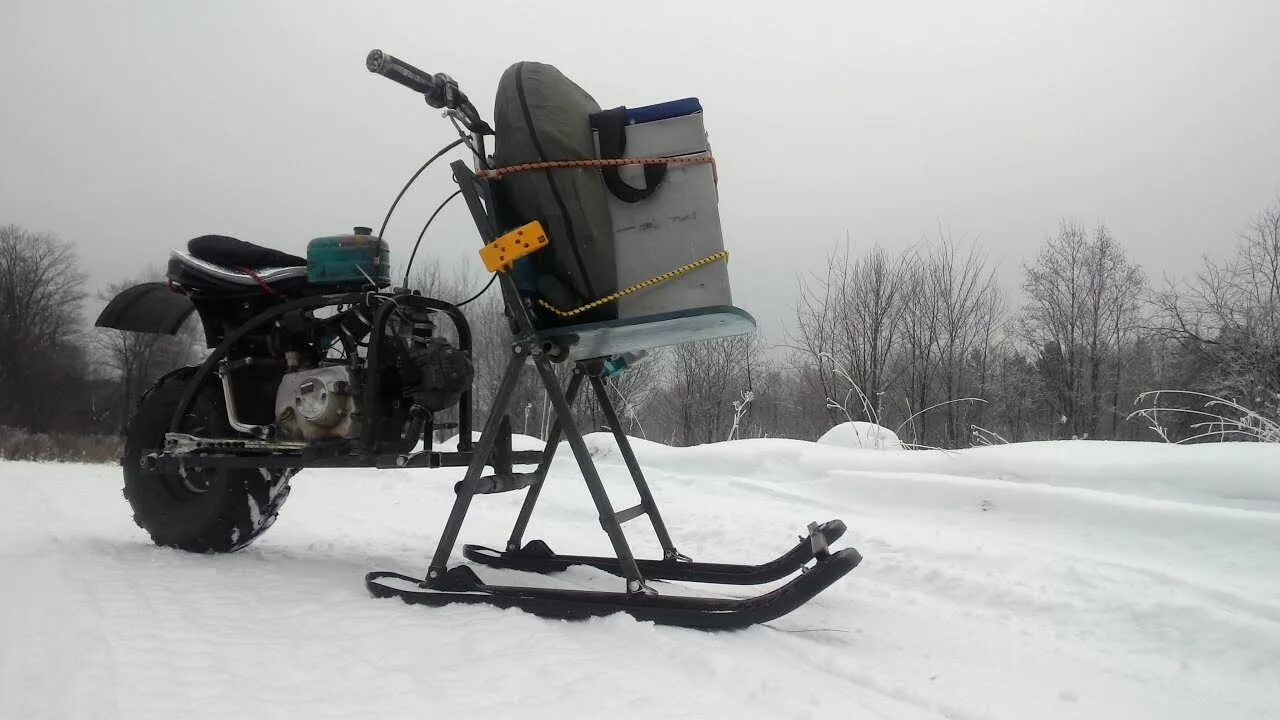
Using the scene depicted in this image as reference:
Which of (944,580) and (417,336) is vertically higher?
(417,336)

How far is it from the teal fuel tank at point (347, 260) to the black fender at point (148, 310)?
102cm

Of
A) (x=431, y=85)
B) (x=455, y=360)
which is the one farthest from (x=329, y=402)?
(x=431, y=85)

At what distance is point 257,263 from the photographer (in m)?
3.33

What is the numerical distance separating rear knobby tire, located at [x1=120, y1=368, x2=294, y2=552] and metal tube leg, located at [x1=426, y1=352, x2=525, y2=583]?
132 centimetres

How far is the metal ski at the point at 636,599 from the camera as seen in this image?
2043mm

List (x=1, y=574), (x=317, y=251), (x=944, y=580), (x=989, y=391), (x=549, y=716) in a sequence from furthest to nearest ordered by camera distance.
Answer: (x=989, y=391), (x=317, y=251), (x=944, y=580), (x=1, y=574), (x=549, y=716)

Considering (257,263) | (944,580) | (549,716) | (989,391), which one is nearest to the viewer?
(549,716)

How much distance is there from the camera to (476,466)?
2.49 meters

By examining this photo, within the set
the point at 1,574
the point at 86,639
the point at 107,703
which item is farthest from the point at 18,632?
the point at 1,574

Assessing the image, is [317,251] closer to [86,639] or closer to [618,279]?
[618,279]

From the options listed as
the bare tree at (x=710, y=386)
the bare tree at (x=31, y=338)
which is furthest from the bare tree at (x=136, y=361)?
the bare tree at (x=710, y=386)

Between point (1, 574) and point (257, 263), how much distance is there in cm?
154

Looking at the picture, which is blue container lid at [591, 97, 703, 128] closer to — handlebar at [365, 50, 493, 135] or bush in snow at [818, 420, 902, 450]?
handlebar at [365, 50, 493, 135]

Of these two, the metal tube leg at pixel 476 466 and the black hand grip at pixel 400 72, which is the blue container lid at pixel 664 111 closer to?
the black hand grip at pixel 400 72
